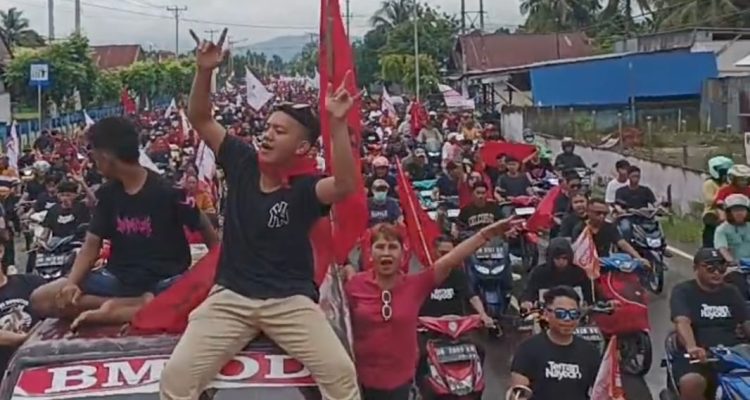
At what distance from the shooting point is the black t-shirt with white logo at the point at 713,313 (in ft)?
26.1

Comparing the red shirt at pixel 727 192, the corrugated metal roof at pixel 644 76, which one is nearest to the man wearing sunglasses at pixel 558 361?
the red shirt at pixel 727 192

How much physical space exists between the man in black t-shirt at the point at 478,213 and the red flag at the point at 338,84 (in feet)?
20.6

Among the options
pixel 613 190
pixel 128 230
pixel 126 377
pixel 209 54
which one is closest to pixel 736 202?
pixel 613 190

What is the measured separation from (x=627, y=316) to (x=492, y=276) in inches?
93.9

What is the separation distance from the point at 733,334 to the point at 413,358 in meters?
2.72

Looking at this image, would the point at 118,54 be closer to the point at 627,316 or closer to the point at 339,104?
the point at 627,316

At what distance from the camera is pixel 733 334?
801 cm

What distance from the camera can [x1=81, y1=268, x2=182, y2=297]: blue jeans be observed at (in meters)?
5.48

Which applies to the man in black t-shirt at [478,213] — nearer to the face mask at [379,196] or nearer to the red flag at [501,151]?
the face mask at [379,196]

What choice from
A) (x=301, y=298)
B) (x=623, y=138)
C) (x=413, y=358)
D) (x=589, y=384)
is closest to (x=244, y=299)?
(x=301, y=298)

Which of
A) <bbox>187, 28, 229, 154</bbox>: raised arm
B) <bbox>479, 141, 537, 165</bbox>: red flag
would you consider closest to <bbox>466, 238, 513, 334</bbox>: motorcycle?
<bbox>187, 28, 229, 154</bbox>: raised arm

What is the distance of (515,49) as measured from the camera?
6688cm

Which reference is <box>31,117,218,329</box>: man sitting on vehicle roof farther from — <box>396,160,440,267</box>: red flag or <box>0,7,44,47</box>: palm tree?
<box>0,7,44,47</box>: palm tree

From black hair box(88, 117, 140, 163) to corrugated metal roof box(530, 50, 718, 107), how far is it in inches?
1270
